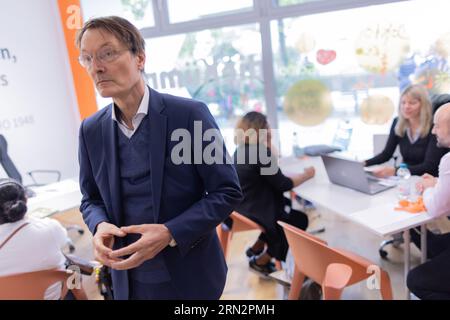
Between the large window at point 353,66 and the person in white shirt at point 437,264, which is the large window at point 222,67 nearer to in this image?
the large window at point 353,66

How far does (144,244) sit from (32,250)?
1057 mm

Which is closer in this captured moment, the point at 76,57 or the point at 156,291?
the point at 156,291

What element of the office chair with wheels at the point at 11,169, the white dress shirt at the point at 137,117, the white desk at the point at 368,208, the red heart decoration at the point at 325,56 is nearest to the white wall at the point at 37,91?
the office chair with wheels at the point at 11,169

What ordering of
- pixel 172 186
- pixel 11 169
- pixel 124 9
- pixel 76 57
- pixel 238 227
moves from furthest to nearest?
1. pixel 238 227
2. pixel 124 9
3. pixel 11 169
4. pixel 76 57
5. pixel 172 186

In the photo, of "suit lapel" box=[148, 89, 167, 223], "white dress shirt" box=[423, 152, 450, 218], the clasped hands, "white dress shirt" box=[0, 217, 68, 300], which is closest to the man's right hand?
the clasped hands

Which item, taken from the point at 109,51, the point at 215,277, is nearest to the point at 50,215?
the point at 215,277

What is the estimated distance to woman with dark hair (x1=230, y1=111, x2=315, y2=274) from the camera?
2.29 metres

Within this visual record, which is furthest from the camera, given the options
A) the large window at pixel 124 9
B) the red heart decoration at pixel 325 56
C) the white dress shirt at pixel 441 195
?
the red heart decoration at pixel 325 56

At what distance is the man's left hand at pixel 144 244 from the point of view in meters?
1.01

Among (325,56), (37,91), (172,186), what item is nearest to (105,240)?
(172,186)

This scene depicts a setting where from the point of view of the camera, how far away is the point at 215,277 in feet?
4.19

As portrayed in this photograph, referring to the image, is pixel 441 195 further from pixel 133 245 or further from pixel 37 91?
pixel 37 91

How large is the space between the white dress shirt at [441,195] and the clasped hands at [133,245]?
1.27 metres

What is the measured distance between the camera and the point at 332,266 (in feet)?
5.69
